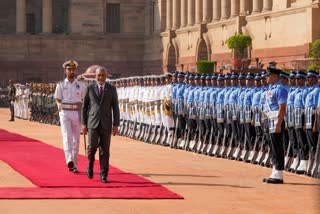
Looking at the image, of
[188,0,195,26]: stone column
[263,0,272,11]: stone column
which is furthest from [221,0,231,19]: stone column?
[263,0,272,11]: stone column

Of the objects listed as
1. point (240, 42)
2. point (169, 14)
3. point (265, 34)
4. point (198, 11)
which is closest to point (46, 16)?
point (169, 14)

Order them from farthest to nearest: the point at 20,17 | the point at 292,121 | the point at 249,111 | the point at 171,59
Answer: the point at 20,17 → the point at 171,59 → the point at 249,111 → the point at 292,121

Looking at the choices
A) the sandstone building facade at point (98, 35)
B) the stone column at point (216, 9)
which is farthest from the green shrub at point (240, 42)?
the sandstone building facade at point (98, 35)

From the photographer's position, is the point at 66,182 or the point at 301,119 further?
the point at 301,119

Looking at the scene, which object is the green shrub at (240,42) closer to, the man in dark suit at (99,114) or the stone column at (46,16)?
the stone column at (46,16)

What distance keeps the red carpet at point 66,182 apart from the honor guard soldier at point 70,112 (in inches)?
16.1

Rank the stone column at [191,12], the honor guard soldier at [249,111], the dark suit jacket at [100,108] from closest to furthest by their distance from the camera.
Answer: the dark suit jacket at [100,108], the honor guard soldier at [249,111], the stone column at [191,12]

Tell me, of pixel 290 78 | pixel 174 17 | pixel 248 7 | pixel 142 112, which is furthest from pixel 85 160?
pixel 174 17

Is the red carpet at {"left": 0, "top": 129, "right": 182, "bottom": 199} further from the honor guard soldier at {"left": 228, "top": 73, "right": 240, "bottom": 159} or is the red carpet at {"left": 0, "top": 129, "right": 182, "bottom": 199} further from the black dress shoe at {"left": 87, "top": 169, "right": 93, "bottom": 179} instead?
the honor guard soldier at {"left": 228, "top": 73, "right": 240, "bottom": 159}

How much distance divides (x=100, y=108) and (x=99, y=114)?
0.12m

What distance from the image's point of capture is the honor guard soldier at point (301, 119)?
26375mm

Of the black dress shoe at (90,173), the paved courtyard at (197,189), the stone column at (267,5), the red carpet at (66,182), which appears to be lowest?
the paved courtyard at (197,189)

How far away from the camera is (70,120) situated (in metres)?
25.8

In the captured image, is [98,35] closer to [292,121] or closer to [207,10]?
[207,10]
